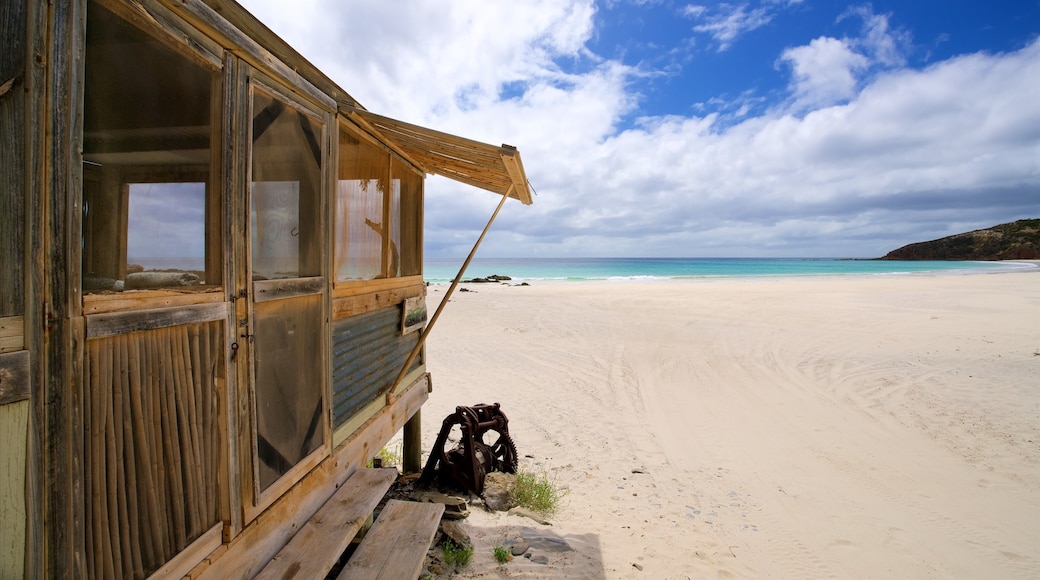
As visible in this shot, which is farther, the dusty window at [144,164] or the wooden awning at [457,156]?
the wooden awning at [457,156]

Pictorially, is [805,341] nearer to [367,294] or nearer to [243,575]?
[367,294]

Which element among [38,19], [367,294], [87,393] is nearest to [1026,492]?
[367,294]

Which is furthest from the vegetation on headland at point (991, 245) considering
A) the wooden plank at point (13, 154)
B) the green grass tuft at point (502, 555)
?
the wooden plank at point (13, 154)

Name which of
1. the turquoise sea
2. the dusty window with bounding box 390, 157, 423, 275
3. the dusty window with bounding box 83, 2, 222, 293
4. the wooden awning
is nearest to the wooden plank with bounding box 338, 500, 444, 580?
the dusty window with bounding box 83, 2, 222, 293

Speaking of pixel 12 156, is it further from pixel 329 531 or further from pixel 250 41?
pixel 329 531

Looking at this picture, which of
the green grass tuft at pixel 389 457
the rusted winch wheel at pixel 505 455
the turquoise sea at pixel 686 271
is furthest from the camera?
the turquoise sea at pixel 686 271

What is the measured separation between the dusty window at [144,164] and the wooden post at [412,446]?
419cm

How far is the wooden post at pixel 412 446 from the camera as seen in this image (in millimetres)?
6375

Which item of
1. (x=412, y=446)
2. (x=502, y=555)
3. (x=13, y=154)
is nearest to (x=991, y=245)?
(x=412, y=446)

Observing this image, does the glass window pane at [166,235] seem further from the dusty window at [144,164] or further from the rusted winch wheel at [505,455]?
the rusted winch wheel at [505,455]

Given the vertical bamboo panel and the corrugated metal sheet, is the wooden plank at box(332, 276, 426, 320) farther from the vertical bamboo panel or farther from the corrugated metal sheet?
the vertical bamboo panel

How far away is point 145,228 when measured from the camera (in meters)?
2.18

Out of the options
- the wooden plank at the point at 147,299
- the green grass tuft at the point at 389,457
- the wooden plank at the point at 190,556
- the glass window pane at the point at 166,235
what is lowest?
the green grass tuft at the point at 389,457

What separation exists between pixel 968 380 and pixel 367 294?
10694mm
